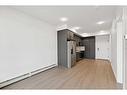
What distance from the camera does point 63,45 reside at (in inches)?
250

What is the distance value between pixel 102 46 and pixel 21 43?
806cm

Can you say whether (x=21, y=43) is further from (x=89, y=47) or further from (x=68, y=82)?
(x=89, y=47)

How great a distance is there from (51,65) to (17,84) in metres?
2.65

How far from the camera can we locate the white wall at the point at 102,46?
9664 mm

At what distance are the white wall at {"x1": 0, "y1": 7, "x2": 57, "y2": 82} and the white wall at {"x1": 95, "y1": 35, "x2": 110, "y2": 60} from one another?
620 cm

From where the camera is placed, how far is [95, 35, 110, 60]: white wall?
9.66 m

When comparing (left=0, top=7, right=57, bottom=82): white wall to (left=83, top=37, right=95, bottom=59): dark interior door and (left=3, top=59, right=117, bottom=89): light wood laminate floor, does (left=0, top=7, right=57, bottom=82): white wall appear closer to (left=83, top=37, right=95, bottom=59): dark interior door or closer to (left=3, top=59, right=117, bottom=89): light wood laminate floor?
(left=3, top=59, right=117, bottom=89): light wood laminate floor

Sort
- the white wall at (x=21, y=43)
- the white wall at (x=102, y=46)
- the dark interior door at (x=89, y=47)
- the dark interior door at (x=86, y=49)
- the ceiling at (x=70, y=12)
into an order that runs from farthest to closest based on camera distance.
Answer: the dark interior door at (x=86, y=49) < the dark interior door at (x=89, y=47) < the white wall at (x=102, y=46) < the ceiling at (x=70, y=12) < the white wall at (x=21, y=43)

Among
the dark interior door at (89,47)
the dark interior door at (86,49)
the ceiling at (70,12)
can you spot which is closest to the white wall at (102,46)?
the dark interior door at (89,47)

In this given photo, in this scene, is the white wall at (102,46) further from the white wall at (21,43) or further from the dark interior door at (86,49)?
the white wall at (21,43)


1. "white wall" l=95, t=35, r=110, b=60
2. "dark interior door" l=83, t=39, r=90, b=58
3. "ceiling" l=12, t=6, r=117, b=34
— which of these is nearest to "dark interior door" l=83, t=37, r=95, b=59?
"dark interior door" l=83, t=39, r=90, b=58

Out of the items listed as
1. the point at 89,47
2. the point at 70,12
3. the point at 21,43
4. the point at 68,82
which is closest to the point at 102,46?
the point at 89,47

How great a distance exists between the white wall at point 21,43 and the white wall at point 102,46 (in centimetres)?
620
